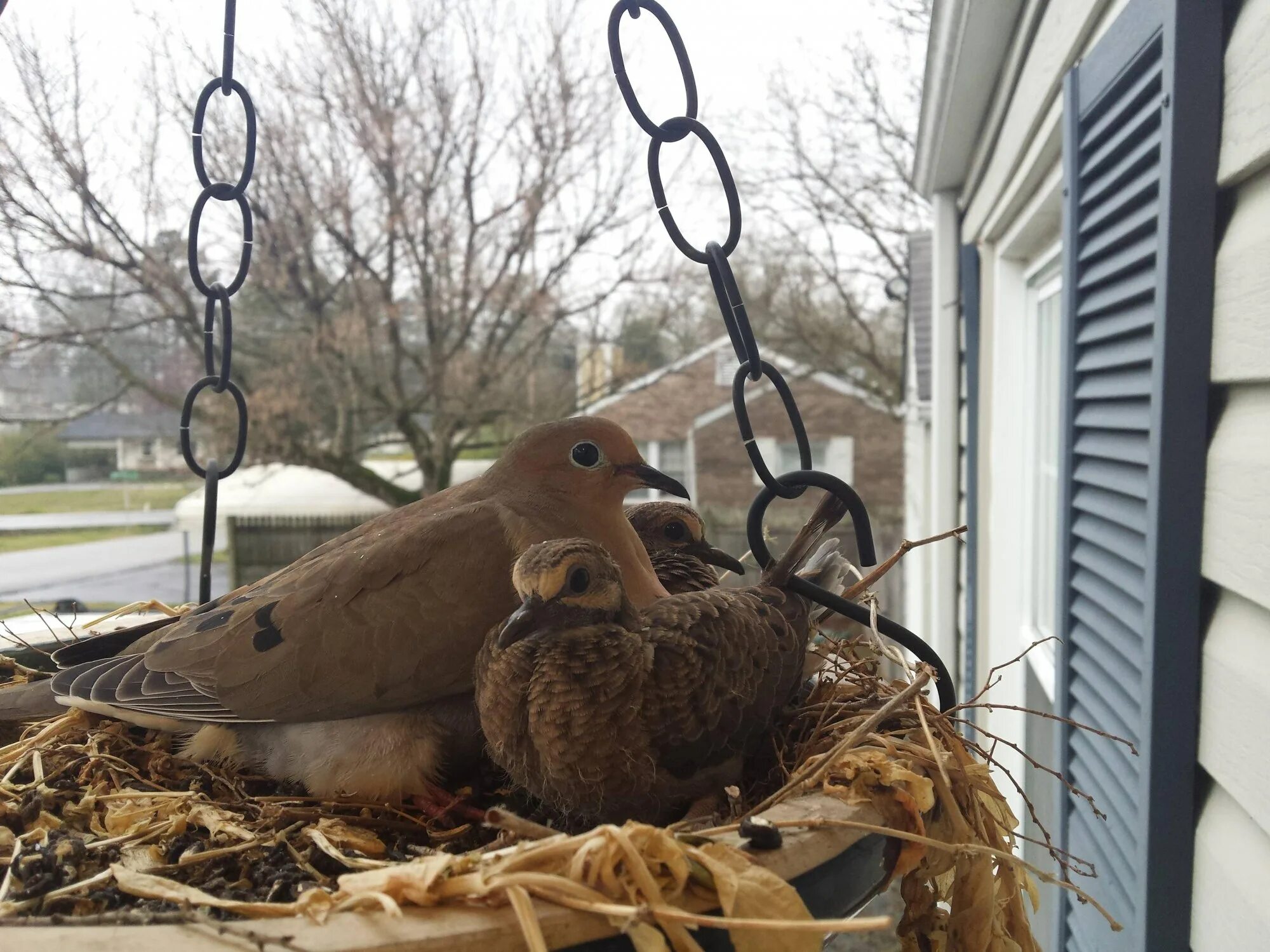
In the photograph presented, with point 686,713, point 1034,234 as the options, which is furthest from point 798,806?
point 1034,234

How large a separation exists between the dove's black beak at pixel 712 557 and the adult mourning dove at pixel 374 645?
0.57ft

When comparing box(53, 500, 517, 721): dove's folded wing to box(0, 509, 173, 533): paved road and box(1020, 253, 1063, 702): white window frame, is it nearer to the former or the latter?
box(1020, 253, 1063, 702): white window frame

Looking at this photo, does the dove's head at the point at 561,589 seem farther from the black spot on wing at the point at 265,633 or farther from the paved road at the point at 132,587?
the paved road at the point at 132,587

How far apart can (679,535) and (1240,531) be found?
2.31 ft

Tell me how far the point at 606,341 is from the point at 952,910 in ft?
15.4

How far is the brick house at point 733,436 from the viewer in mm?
5406

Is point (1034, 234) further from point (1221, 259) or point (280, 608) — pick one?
point (280, 608)

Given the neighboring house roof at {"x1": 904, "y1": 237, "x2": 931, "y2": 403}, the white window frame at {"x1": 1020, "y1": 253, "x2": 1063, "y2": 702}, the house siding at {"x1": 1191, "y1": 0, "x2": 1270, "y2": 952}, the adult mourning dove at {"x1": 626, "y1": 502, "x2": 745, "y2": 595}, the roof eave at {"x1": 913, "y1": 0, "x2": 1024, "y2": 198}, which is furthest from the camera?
the neighboring house roof at {"x1": 904, "y1": 237, "x2": 931, "y2": 403}

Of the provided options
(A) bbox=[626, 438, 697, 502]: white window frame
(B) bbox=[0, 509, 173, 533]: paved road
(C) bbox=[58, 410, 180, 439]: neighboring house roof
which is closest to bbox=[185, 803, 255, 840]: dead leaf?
(B) bbox=[0, 509, 173, 533]: paved road

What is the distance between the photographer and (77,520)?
336 cm

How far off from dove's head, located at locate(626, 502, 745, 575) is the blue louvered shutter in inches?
21.5

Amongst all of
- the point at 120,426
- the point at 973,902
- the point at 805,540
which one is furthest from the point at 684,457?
the point at 973,902

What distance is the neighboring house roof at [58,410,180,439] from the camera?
3.70 m

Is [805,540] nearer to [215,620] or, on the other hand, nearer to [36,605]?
[215,620]
